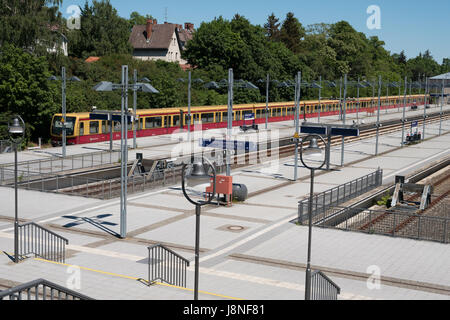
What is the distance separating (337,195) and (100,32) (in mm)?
74833

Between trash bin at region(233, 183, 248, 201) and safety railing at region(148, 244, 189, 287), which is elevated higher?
trash bin at region(233, 183, 248, 201)

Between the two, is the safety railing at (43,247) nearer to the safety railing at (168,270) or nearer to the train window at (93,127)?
the safety railing at (168,270)

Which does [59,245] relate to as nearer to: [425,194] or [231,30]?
[425,194]

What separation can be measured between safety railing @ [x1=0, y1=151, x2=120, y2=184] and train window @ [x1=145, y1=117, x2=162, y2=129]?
42.4 ft

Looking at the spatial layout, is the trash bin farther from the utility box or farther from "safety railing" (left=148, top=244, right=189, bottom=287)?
"safety railing" (left=148, top=244, right=189, bottom=287)

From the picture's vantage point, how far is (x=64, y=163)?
37.3 m

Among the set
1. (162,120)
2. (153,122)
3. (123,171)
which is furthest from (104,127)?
(123,171)

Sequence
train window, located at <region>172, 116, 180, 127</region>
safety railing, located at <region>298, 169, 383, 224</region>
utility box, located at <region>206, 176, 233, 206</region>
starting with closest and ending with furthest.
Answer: safety railing, located at <region>298, 169, 383, 224</region>, utility box, located at <region>206, 176, 233, 206</region>, train window, located at <region>172, 116, 180, 127</region>

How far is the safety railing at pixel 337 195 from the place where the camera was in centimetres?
2361

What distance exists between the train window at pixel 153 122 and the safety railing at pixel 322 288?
131 feet

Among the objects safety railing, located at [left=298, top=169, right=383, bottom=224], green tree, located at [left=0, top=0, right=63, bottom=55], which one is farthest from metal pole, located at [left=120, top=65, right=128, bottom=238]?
green tree, located at [left=0, top=0, right=63, bottom=55]

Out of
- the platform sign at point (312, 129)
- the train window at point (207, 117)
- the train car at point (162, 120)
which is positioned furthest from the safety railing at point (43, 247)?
the train window at point (207, 117)

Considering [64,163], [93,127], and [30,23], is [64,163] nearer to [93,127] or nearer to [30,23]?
[93,127]

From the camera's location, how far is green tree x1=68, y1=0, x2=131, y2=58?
93188 millimetres
